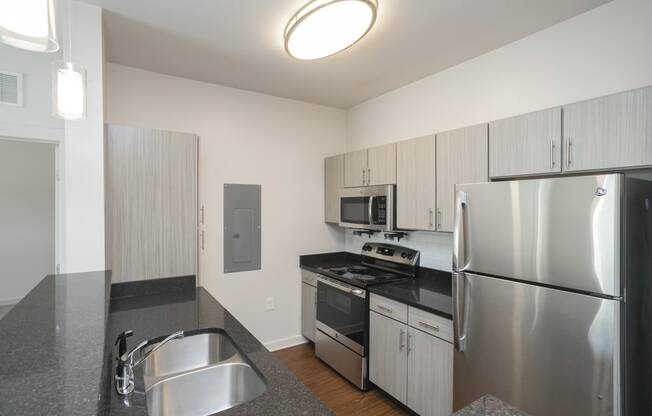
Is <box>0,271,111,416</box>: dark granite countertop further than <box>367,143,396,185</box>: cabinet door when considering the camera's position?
No

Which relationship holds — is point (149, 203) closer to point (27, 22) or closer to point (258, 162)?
point (258, 162)

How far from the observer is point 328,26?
1.69m

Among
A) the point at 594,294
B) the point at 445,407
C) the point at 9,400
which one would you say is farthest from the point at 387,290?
the point at 9,400

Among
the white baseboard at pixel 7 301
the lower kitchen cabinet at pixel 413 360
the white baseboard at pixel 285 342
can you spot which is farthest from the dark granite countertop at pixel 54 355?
the white baseboard at pixel 7 301

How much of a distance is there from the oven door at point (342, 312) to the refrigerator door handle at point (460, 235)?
3.11ft

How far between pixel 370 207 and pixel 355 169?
0.51m

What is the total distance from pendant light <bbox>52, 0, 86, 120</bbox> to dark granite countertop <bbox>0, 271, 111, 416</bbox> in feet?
2.44

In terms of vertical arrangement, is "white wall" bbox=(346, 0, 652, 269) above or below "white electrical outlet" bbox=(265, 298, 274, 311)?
above

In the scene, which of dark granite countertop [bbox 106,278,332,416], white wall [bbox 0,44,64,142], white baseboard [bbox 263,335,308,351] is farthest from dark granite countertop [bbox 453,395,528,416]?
white wall [bbox 0,44,64,142]

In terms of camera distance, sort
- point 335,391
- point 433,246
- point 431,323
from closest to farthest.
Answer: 1. point 431,323
2. point 335,391
3. point 433,246

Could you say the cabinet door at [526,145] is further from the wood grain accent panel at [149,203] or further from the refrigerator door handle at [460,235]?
the wood grain accent panel at [149,203]

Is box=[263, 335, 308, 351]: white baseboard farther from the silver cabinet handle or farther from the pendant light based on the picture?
the silver cabinet handle

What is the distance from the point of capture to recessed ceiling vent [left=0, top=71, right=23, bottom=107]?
99.1 inches

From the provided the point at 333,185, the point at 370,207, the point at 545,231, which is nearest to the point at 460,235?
the point at 545,231
